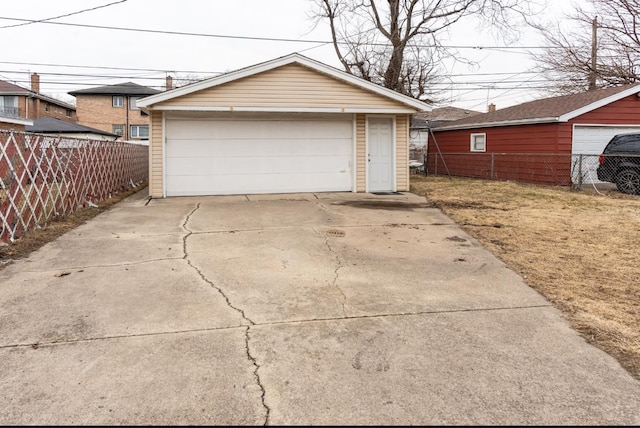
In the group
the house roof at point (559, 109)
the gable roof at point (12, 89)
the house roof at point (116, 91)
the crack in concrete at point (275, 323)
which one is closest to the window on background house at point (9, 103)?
the gable roof at point (12, 89)

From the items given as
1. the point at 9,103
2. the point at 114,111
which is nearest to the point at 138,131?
the point at 114,111

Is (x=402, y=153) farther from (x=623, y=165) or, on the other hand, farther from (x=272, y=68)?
(x=623, y=165)

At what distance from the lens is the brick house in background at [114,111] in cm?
3888

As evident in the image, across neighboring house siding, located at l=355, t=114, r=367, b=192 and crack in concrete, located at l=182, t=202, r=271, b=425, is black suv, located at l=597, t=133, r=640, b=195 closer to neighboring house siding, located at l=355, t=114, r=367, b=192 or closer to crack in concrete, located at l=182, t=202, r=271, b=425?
neighboring house siding, located at l=355, t=114, r=367, b=192

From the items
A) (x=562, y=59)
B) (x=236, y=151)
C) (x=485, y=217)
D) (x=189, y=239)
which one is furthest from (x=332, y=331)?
(x=562, y=59)

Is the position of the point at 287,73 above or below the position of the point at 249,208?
above

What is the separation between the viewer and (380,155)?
1245 cm

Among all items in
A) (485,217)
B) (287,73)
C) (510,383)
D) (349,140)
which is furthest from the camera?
(349,140)

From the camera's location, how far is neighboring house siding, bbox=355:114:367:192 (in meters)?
12.2

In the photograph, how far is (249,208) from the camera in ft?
30.5

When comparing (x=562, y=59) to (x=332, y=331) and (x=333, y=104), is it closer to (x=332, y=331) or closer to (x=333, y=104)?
(x=333, y=104)

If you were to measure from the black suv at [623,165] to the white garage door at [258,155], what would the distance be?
6.80m

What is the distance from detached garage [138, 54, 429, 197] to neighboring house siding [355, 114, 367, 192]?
0.03 m

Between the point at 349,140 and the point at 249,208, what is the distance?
4.09 metres
